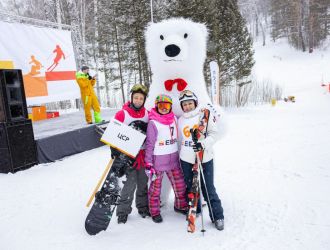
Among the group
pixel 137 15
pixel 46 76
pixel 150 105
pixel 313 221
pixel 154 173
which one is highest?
pixel 137 15

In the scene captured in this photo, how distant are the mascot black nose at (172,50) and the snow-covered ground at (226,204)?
0.94 m

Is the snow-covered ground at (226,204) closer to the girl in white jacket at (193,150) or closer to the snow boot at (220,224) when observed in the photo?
the snow boot at (220,224)

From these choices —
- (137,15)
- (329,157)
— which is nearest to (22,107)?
(329,157)

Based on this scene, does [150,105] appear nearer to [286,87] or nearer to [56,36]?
[56,36]

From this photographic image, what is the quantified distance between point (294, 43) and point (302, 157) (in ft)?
85.6

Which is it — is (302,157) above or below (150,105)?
below

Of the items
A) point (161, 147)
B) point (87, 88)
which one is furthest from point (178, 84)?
point (87, 88)

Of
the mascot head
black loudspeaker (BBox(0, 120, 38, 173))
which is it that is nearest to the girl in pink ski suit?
the mascot head

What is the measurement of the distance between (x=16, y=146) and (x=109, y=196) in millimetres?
2920

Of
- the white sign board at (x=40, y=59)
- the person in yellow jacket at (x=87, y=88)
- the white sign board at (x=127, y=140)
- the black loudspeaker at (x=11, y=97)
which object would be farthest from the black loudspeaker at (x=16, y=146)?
the white sign board at (x=127, y=140)

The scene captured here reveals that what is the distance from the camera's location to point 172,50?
3012mm

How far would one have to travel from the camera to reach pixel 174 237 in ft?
9.08

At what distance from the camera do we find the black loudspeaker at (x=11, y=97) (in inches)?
192

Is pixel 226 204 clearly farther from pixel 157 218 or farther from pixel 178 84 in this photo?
pixel 178 84
